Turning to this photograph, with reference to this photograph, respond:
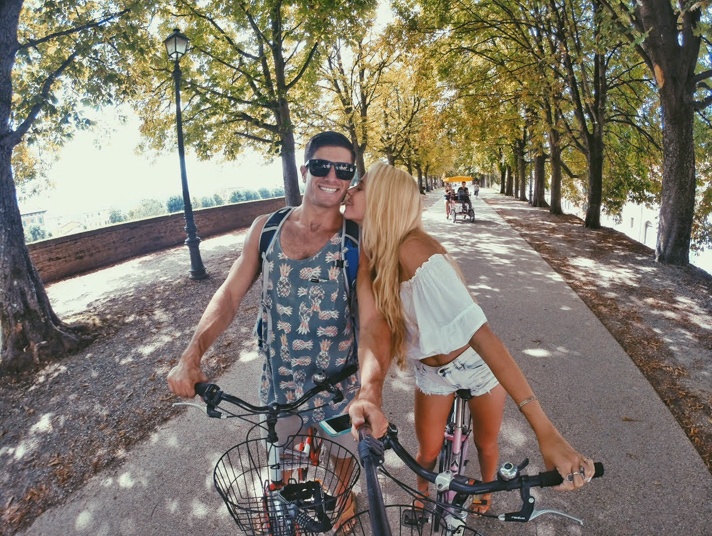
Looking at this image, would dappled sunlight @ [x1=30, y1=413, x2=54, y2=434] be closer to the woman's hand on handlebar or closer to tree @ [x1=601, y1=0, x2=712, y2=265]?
the woman's hand on handlebar

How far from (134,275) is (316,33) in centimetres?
798

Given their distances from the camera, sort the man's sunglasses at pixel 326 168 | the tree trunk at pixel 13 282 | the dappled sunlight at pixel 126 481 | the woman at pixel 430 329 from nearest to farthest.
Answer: the woman at pixel 430 329 < the man's sunglasses at pixel 326 168 < the dappled sunlight at pixel 126 481 < the tree trunk at pixel 13 282

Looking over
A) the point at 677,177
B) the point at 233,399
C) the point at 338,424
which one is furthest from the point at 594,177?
the point at 233,399

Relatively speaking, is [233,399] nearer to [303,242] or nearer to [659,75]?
[303,242]

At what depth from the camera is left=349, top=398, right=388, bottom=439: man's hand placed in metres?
1.39

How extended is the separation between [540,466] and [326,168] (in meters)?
2.94

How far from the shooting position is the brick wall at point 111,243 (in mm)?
12734

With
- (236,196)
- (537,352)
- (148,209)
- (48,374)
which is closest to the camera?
(537,352)

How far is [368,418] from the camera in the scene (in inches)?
55.6

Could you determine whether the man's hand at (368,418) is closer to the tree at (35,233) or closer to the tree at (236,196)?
the tree at (35,233)

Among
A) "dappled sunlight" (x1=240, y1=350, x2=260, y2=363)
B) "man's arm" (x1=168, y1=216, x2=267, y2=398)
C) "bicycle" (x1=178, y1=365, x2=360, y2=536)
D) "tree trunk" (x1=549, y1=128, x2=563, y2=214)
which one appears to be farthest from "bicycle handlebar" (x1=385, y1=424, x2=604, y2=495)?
"tree trunk" (x1=549, y1=128, x2=563, y2=214)

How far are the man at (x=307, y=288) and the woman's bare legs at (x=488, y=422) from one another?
0.74 metres

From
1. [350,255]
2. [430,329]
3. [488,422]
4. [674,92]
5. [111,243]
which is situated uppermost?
[674,92]

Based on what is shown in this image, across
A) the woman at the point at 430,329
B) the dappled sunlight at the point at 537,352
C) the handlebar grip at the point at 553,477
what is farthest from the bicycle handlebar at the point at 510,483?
the dappled sunlight at the point at 537,352
